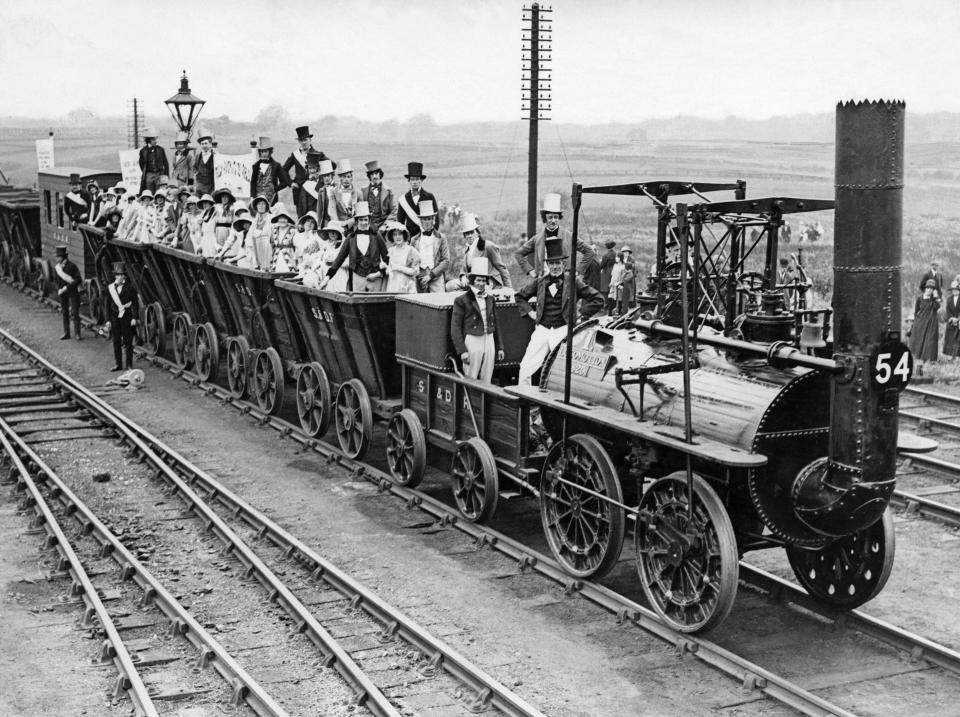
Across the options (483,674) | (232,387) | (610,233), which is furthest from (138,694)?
(610,233)

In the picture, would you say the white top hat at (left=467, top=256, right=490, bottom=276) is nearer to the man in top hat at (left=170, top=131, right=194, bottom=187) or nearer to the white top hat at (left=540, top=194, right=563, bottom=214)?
the white top hat at (left=540, top=194, right=563, bottom=214)

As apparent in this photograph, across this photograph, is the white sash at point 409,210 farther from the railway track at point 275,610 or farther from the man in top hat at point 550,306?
the man in top hat at point 550,306

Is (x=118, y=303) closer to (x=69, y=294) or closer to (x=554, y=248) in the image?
(x=69, y=294)

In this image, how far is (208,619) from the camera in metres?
9.77

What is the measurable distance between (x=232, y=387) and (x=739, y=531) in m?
10.0

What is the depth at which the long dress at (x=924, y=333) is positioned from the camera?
65.2ft

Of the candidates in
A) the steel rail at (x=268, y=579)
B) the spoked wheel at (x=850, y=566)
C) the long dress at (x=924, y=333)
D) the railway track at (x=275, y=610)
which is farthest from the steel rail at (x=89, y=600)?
the long dress at (x=924, y=333)

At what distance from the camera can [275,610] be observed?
32.7 feet

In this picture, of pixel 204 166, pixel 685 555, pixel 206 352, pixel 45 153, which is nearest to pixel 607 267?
pixel 204 166

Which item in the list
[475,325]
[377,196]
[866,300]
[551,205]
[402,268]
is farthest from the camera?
[377,196]

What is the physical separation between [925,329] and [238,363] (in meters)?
10.8

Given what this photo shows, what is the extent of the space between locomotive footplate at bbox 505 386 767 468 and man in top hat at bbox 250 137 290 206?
9254 millimetres

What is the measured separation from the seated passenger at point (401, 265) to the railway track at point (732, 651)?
246 centimetres

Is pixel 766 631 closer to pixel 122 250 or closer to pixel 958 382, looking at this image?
pixel 958 382
